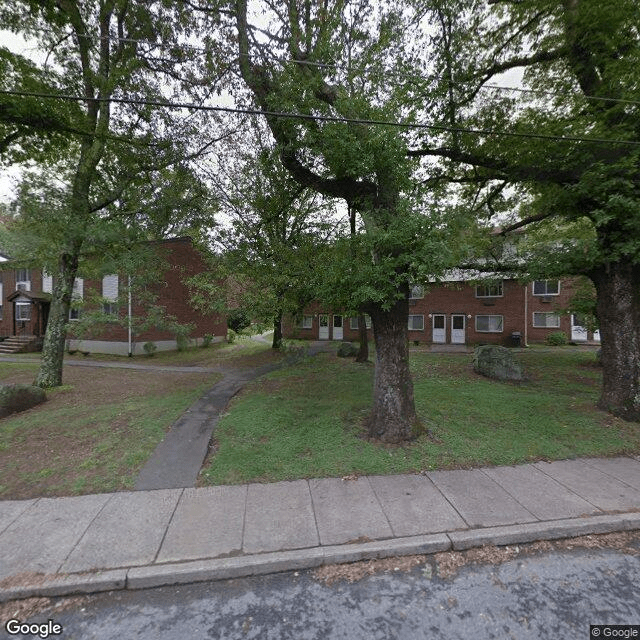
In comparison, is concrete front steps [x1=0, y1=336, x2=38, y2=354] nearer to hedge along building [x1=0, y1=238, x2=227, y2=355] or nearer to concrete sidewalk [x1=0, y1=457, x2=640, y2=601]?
hedge along building [x1=0, y1=238, x2=227, y2=355]

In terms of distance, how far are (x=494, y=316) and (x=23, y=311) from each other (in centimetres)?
3067

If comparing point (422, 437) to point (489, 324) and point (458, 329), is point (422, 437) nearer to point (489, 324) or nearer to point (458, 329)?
point (458, 329)

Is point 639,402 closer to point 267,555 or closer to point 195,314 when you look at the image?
point 267,555

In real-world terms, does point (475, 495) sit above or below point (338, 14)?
below

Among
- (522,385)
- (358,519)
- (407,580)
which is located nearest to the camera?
(407,580)

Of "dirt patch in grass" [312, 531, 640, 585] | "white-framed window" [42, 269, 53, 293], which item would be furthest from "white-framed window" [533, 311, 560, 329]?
"white-framed window" [42, 269, 53, 293]

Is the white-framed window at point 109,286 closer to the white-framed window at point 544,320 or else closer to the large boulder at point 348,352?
the large boulder at point 348,352

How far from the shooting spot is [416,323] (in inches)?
945

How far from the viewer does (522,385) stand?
9.07 metres

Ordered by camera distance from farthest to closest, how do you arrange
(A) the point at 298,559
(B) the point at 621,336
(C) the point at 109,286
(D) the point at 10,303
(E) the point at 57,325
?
(D) the point at 10,303, (C) the point at 109,286, (E) the point at 57,325, (B) the point at 621,336, (A) the point at 298,559

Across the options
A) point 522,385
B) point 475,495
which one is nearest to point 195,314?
point 522,385

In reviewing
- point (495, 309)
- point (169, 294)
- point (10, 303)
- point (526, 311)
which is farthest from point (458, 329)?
point (10, 303)

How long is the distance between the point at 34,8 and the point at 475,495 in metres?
12.7

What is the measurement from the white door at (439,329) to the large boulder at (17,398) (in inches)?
861
